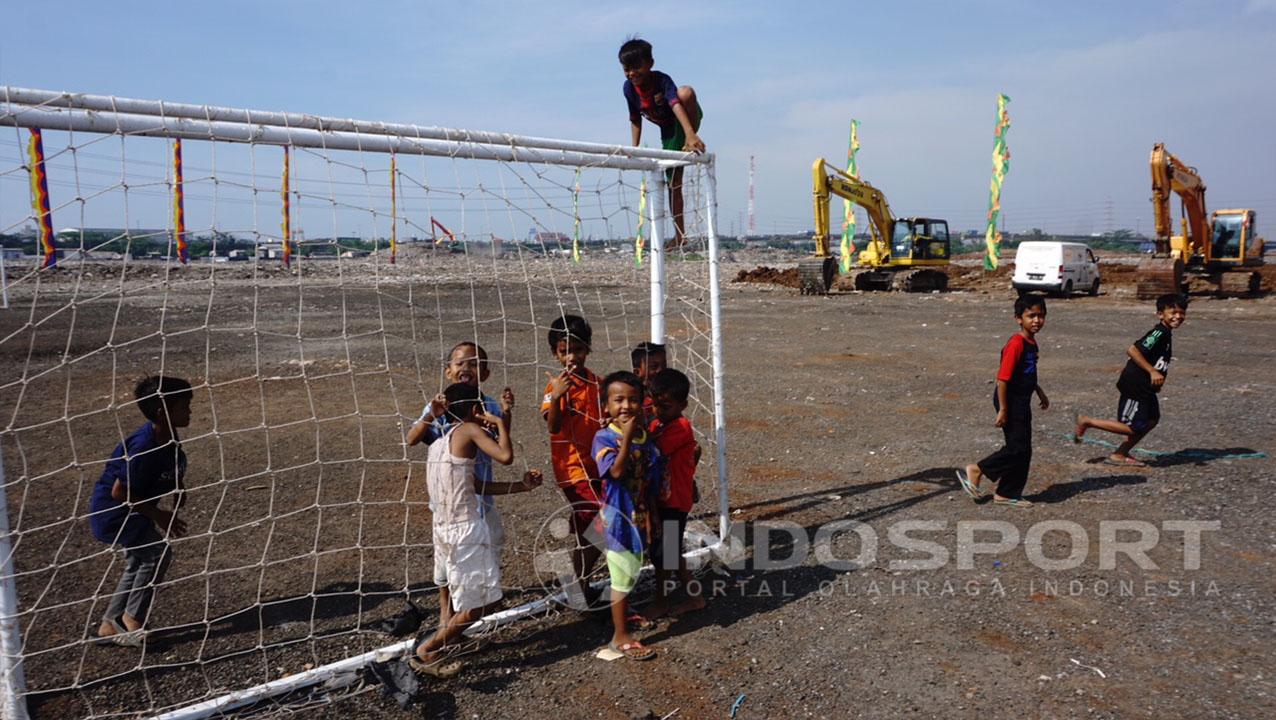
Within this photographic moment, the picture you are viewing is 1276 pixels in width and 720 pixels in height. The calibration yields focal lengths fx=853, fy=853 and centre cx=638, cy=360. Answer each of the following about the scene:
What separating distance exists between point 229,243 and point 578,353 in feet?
5.66

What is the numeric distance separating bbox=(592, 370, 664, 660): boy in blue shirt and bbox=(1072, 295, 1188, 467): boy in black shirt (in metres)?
4.39

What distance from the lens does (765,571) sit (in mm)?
4625

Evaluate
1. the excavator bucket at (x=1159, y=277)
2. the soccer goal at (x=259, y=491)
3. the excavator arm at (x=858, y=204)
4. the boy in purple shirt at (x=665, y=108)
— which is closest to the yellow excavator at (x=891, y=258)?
the excavator arm at (x=858, y=204)

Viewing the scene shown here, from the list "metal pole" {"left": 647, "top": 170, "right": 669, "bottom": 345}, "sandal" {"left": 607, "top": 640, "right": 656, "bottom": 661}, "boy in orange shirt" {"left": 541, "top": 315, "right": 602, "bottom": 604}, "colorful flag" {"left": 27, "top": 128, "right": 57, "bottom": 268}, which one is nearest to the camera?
"colorful flag" {"left": 27, "top": 128, "right": 57, "bottom": 268}

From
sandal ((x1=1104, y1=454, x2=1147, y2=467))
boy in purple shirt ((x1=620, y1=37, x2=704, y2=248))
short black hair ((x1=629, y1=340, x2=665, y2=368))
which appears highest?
boy in purple shirt ((x1=620, y1=37, x2=704, y2=248))

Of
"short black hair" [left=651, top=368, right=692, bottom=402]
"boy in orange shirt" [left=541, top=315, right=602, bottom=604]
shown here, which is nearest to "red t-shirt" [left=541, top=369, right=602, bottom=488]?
"boy in orange shirt" [left=541, top=315, right=602, bottom=604]

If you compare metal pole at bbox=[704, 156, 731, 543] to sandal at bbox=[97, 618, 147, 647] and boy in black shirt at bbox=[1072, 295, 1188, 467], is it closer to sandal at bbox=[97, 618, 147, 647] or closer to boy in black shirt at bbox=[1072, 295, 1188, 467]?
sandal at bbox=[97, 618, 147, 647]

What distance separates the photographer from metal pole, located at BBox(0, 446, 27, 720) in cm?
286

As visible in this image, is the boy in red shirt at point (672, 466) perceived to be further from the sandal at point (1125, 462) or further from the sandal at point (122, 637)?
the sandal at point (1125, 462)

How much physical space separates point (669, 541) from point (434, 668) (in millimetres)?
1212

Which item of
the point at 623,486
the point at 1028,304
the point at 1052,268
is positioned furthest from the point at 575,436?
the point at 1052,268

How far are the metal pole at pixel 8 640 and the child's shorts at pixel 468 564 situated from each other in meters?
1.45

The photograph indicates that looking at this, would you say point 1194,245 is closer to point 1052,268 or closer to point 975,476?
point 1052,268

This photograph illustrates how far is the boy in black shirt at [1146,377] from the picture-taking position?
6301mm
